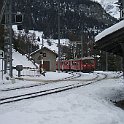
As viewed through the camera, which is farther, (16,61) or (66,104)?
(16,61)

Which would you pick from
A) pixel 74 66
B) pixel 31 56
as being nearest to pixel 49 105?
pixel 74 66

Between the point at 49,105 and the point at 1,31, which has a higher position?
the point at 1,31

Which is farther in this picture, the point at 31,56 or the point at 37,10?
the point at 37,10

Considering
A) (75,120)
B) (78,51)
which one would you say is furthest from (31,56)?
(75,120)

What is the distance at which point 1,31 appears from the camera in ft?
144

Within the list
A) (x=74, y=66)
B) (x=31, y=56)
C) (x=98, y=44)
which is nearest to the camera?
(x=98, y=44)

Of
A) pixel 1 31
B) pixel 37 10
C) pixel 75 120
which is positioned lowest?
pixel 75 120

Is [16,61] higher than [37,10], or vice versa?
[37,10]

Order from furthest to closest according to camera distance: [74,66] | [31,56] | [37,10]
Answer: [37,10] → [31,56] → [74,66]

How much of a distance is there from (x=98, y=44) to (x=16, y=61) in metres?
49.0

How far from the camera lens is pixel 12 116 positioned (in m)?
8.84

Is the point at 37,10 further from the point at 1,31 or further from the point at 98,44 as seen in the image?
the point at 98,44

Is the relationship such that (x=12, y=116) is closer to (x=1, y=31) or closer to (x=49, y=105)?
(x=49, y=105)

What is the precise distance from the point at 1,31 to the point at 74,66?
1971 centimetres
